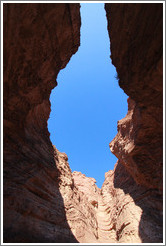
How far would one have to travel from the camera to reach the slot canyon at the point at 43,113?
24.4 ft

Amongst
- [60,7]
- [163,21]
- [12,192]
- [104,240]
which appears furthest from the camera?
[104,240]

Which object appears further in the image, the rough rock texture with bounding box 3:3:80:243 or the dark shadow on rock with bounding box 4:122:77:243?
the rough rock texture with bounding box 3:3:80:243

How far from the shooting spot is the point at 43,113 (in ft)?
45.9

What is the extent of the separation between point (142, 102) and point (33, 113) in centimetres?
778

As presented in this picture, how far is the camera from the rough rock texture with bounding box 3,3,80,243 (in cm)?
745

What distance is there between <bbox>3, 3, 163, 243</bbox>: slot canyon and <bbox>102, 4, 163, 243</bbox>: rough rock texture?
0.04 meters

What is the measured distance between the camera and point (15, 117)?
9.52 m

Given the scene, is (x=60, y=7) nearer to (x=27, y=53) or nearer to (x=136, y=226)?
(x=27, y=53)

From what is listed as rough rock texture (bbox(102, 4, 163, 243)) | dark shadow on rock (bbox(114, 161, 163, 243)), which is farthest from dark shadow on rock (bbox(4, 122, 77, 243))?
rough rock texture (bbox(102, 4, 163, 243))

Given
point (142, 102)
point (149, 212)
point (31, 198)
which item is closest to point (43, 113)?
point (31, 198)

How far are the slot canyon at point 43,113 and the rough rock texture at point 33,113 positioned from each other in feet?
0.14

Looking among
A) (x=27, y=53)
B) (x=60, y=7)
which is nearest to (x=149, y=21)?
(x=60, y=7)

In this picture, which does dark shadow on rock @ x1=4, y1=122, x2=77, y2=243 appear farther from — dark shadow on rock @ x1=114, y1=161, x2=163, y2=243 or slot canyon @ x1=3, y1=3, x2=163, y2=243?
dark shadow on rock @ x1=114, y1=161, x2=163, y2=243

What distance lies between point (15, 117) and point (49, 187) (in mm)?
5238
